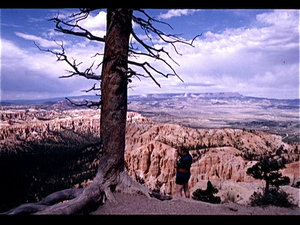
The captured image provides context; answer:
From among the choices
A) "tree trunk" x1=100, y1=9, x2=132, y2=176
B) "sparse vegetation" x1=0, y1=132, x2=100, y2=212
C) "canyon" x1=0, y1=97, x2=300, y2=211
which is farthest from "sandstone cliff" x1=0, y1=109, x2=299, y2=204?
"tree trunk" x1=100, y1=9, x2=132, y2=176

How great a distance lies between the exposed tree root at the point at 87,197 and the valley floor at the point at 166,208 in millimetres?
136

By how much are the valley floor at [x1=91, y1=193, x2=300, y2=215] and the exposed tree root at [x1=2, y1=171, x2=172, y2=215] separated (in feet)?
0.45

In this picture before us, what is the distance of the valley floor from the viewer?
4.49 m

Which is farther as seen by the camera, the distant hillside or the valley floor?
the distant hillside

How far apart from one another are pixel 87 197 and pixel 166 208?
4.50 feet

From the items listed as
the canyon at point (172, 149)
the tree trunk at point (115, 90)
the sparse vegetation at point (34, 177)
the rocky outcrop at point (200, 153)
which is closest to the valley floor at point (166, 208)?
the tree trunk at point (115, 90)

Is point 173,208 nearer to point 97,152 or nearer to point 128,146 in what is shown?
point 97,152

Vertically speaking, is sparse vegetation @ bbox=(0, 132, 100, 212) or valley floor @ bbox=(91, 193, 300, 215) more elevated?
valley floor @ bbox=(91, 193, 300, 215)

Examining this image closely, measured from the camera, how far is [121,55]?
5281mm

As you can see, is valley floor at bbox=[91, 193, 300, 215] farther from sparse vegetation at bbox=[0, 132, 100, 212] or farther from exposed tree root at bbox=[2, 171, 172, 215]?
sparse vegetation at bbox=[0, 132, 100, 212]

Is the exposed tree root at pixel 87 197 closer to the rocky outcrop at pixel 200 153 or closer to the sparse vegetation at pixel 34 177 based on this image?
the sparse vegetation at pixel 34 177

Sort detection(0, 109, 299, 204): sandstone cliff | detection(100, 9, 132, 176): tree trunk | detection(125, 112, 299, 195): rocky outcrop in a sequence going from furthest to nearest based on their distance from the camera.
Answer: detection(0, 109, 299, 204): sandstone cliff < detection(125, 112, 299, 195): rocky outcrop < detection(100, 9, 132, 176): tree trunk

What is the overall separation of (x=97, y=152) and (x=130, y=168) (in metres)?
36.4
